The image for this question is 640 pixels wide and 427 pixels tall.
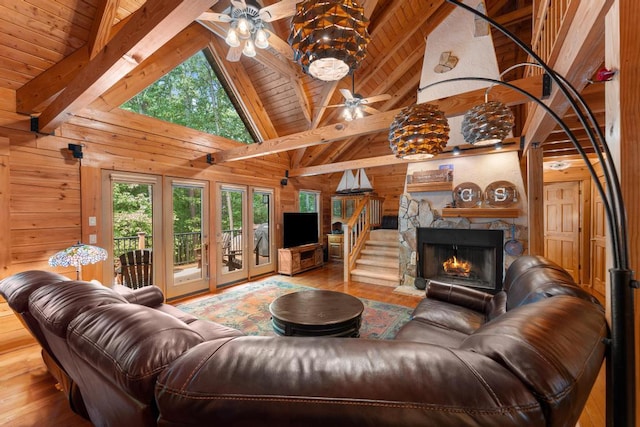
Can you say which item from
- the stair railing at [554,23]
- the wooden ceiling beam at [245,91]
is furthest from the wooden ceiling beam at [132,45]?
the wooden ceiling beam at [245,91]

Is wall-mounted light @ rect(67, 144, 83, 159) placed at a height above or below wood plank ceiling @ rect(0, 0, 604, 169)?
below

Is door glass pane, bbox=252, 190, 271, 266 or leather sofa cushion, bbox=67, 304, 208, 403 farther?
door glass pane, bbox=252, 190, 271, 266

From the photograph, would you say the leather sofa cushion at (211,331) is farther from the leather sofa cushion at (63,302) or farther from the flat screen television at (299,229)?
the flat screen television at (299,229)

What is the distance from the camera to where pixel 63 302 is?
3.91 ft

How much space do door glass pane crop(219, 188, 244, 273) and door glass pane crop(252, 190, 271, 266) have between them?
37 cm

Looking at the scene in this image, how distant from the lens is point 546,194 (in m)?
5.29

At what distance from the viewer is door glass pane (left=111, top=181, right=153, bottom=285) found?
370 centimetres

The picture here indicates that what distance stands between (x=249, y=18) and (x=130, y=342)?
9.03ft

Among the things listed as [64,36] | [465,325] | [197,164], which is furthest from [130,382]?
[197,164]

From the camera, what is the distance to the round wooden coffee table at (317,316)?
2.17 meters

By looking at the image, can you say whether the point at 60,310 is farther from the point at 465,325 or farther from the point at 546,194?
the point at 546,194

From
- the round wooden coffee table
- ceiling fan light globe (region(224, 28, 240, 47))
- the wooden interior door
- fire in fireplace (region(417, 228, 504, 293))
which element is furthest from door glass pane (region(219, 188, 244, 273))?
the wooden interior door

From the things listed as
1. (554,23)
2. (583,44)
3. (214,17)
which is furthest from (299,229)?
(583,44)

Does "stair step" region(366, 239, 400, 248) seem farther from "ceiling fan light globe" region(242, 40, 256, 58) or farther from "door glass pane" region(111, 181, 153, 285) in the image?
"ceiling fan light globe" region(242, 40, 256, 58)
